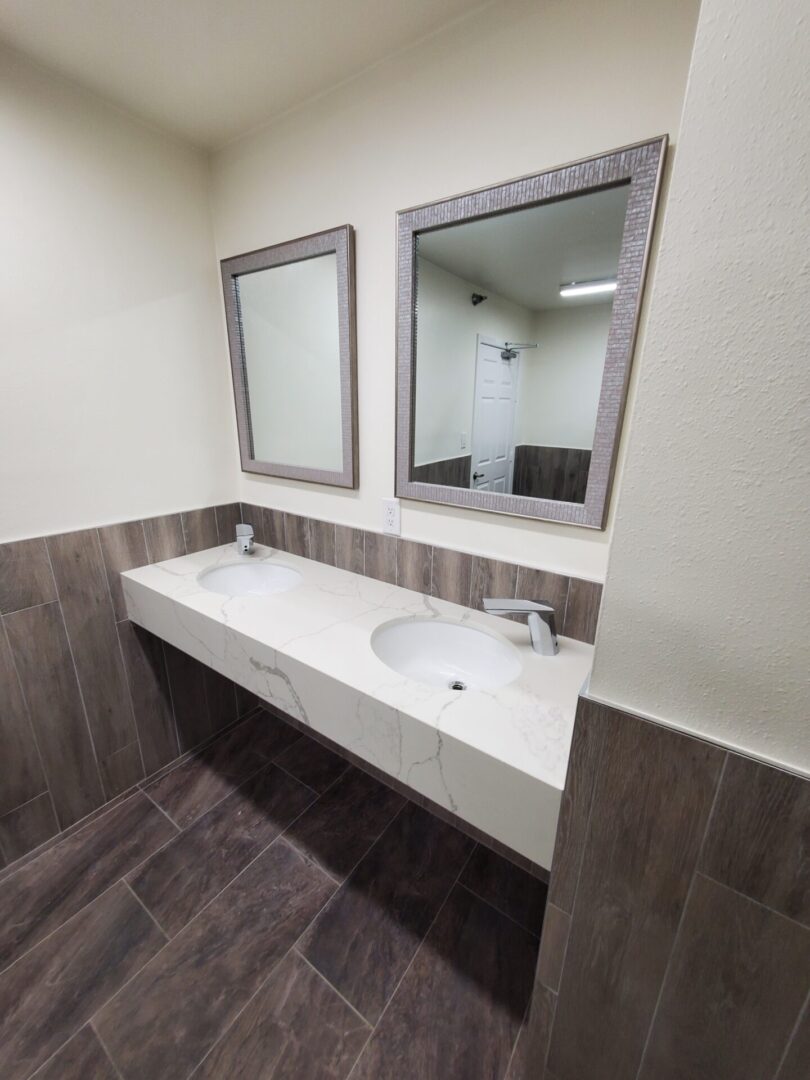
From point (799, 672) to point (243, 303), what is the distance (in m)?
1.87

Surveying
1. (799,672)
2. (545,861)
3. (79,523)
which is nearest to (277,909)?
(545,861)

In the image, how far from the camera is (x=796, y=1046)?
0.58 m

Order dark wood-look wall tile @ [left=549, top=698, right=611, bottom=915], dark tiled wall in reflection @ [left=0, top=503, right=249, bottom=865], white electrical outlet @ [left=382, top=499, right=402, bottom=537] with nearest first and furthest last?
dark wood-look wall tile @ [left=549, top=698, right=611, bottom=915]
dark tiled wall in reflection @ [left=0, top=503, right=249, bottom=865]
white electrical outlet @ [left=382, top=499, right=402, bottom=537]

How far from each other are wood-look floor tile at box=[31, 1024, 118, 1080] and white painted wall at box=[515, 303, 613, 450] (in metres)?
1.74

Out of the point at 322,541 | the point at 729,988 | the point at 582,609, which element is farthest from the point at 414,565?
the point at 729,988

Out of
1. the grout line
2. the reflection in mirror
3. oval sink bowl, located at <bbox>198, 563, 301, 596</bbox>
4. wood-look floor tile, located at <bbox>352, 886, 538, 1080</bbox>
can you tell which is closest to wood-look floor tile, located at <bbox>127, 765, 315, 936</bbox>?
the grout line

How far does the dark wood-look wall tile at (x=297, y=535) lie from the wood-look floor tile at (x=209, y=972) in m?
1.04

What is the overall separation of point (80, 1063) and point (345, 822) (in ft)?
2.55

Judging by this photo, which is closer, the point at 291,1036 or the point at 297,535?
the point at 291,1036

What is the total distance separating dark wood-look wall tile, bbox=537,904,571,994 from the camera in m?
0.72

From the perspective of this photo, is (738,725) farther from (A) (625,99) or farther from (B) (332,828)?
(B) (332,828)

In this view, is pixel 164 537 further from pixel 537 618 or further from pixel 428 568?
pixel 537 618

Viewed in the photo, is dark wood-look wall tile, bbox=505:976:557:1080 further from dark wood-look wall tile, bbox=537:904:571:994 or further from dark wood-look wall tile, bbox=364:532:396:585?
dark wood-look wall tile, bbox=364:532:396:585

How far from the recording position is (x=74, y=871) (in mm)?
1336
